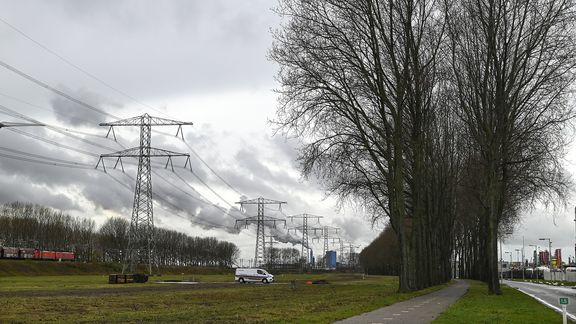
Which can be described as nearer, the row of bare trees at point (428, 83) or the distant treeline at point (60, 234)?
the row of bare trees at point (428, 83)

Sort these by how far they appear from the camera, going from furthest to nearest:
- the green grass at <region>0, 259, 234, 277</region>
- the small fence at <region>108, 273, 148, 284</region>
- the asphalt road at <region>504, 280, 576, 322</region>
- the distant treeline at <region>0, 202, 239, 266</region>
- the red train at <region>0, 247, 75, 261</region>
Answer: the distant treeline at <region>0, 202, 239, 266</region>
the red train at <region>0, 247, 75, 261</region>
the green grass at <region>0, 259, 234, 277</region>
the small fence at <region>108, 273, 148, 284</region>
the asphalt road at <region>504, 280, 576, 322</region>

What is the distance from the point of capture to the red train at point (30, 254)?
386ft

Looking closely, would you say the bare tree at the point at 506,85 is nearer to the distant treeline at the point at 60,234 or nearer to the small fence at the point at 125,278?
the small fence at the point at 125,278

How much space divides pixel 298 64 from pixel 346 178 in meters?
9.59

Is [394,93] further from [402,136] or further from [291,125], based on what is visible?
[291,125]

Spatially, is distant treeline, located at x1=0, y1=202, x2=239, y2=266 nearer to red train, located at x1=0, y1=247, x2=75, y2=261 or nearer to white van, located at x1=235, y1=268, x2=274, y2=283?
red train, located at x1=0, y1=247, x2=75, y2=261

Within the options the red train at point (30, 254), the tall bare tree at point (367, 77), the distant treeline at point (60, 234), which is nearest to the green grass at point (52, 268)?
the red train at point (30, 254)

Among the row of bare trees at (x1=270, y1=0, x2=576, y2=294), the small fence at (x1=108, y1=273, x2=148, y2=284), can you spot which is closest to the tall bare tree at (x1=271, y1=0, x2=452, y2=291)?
the row of bare trees at (x1=270, y1=0, x2=576, y2=294)

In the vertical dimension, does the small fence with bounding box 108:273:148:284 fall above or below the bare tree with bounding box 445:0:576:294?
below

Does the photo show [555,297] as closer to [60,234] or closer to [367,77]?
[367,77]

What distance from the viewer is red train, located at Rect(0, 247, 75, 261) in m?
118

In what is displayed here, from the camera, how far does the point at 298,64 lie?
3991cm

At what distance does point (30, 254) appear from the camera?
124750mm

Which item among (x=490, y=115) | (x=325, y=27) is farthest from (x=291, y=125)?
(x=490, y=115)
